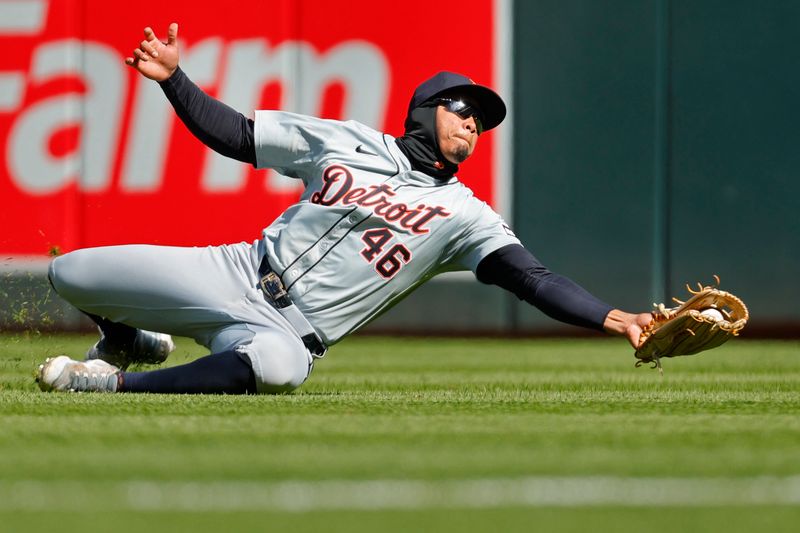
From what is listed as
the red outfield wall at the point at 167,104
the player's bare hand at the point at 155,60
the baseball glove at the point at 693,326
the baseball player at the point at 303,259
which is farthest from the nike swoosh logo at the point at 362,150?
the red outfield wall at the point at 167,104

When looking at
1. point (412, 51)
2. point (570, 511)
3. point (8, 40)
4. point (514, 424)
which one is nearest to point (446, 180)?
point (514, 424)

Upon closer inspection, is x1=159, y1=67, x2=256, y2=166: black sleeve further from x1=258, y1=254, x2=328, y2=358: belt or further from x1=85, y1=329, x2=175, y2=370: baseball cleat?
x1=85, y1=329, x2=175, y2=370: baseball cleat

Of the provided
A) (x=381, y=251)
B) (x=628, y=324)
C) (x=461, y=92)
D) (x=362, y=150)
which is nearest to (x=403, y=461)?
(x=628, y=324)

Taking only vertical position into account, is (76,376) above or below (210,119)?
below

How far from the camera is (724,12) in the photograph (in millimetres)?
7531

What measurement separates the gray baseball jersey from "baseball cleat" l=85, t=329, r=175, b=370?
531 mm

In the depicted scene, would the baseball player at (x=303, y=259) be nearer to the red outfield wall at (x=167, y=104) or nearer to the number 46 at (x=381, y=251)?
the number 46 at (x=381, y=251)

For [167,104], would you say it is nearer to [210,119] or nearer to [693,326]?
[210,119]

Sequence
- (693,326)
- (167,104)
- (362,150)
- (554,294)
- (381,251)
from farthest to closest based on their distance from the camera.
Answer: (167,104) < (362,150) < (381,251) < (554,294) < (693,326)

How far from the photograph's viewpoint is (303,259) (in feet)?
12.6

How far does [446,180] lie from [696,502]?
2.04 metres

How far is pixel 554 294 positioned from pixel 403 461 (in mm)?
1309

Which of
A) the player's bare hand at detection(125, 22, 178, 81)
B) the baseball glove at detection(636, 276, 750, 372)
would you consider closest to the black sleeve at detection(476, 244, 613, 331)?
the baseball glove at detection(636, 276, 750, 372)

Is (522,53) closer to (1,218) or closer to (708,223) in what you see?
(708,223)
